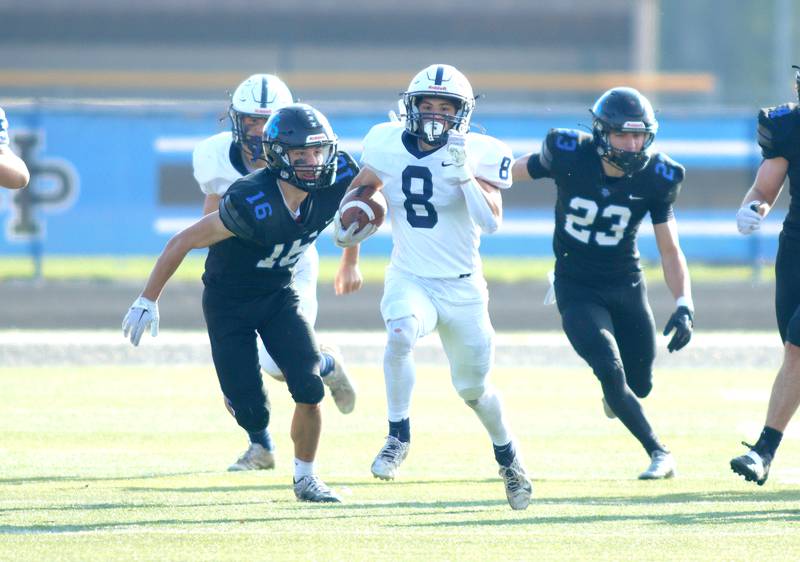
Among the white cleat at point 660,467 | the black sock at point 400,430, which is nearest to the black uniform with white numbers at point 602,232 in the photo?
the white cleat at point 660,467

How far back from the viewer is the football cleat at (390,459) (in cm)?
672

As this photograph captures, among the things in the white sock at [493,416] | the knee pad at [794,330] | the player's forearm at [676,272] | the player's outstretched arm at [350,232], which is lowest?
the white sock at [493,416]

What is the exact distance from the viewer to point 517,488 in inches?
239

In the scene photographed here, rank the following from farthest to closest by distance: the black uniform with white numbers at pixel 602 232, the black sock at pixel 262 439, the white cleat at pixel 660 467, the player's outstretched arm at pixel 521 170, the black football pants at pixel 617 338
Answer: the player's outstretched arm at pixel 521 170 → the black uniform with white numbers at pixel 602 232 → the black sock at pixel 262 439 → the black football pants at pixel 617 338 → the white cleat at pixel 660 467

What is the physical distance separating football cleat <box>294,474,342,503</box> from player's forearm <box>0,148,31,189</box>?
5.34 ft

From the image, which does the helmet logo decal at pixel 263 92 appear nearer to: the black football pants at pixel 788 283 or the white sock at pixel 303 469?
the white sock at pixel 303 469

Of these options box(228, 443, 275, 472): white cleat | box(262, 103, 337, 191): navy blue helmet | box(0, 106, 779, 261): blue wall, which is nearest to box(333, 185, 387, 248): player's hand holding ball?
box(262, 103, 337, 191): navy blue helmet

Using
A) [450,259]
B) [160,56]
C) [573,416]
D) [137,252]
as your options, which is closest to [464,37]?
[160,56]

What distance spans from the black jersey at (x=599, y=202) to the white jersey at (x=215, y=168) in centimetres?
142

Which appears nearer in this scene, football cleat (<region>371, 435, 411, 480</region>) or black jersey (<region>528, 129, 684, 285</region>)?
football cleat (<region>371, 435, 411, 480</region>)

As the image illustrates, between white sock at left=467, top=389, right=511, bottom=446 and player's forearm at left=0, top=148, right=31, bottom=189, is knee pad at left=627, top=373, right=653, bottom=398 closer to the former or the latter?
white sock at left=467, top=389, right=511, bottom=446

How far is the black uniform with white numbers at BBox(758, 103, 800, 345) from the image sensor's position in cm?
663

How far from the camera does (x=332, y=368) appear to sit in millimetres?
7875

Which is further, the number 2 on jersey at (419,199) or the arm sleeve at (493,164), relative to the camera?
the number 2 on jersey at (419,199)
